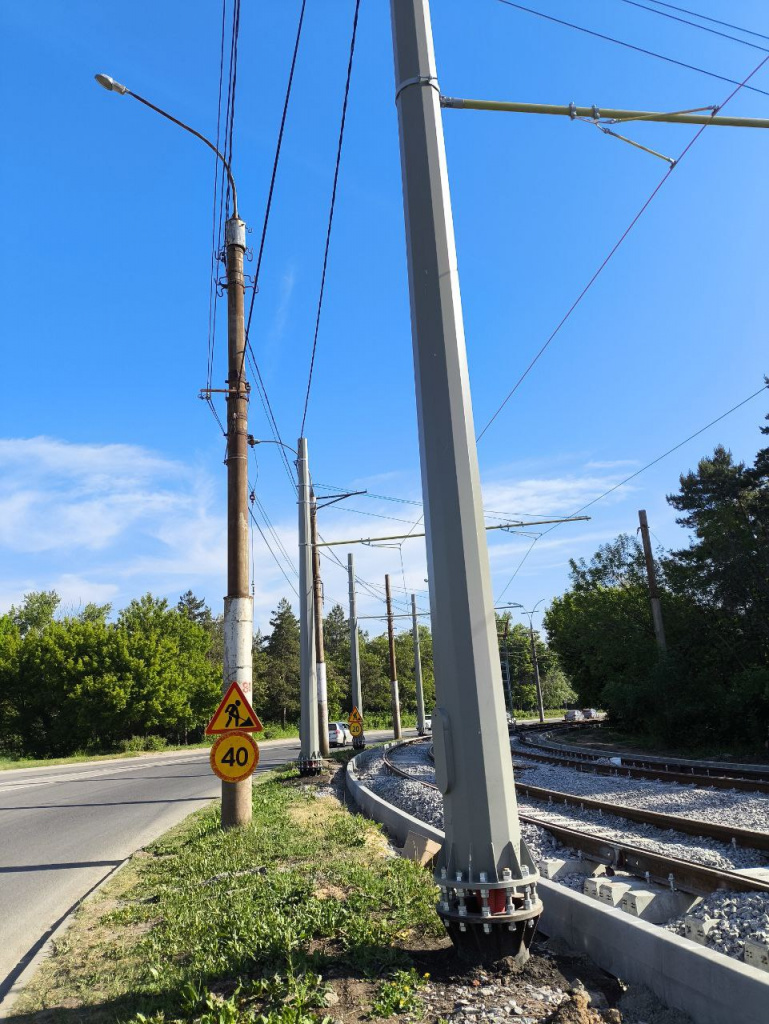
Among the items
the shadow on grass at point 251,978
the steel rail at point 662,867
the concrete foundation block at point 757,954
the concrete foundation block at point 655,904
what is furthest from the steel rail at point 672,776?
the shadow on grass at point 251,978

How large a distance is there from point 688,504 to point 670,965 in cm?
4280

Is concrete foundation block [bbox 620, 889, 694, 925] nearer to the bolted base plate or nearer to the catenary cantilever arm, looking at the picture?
the bolted base plate

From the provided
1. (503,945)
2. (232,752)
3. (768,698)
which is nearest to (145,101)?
(232,752)

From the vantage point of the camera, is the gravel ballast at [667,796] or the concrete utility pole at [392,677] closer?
the gravel ballast at [667,796]

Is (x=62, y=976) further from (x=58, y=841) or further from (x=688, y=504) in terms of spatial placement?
(x=688, y=504)

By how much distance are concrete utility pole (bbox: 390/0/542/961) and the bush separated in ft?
161

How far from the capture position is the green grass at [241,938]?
4141 mm

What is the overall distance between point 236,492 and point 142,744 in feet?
146

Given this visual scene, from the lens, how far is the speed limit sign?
31.6 feet

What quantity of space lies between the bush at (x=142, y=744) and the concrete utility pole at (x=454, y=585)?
49.1 m

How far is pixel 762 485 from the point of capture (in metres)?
31.6

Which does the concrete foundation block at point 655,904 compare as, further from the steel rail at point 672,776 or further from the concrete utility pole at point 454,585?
the steel rail at point 672,776

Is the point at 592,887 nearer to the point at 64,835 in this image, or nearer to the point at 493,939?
the point at 493,939

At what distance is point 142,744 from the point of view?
Result: 1986 inches
